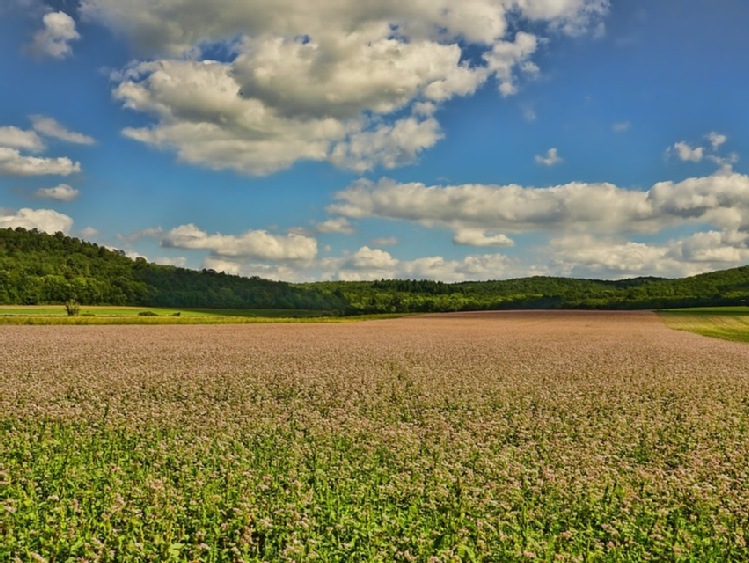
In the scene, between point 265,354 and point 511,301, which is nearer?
point 265,354

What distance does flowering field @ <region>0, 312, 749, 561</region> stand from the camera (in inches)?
269

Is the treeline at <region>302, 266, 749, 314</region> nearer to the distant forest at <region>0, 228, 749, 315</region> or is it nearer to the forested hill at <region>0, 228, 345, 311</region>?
the distant forest at <region>0, 228, 749, 315</region>

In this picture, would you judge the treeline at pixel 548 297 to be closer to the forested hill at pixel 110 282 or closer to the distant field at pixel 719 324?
the forested hill at pixel 110 282

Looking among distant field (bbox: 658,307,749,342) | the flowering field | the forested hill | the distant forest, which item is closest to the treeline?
the distant forest

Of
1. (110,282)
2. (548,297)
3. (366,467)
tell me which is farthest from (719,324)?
(110,282)

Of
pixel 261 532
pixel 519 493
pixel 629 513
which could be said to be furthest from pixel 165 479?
pixel 629 513

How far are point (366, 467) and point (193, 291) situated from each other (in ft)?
342

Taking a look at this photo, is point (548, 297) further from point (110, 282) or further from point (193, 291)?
point (110, 282)

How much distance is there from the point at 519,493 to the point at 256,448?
4.82 meters

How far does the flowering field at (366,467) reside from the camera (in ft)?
22.4

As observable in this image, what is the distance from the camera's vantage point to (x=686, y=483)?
9094 mm

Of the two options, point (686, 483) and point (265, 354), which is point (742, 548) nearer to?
point (686, 483)

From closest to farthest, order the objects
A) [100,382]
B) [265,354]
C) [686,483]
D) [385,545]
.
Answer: [385,545] → [686,483] → [100,382] → [265,354]

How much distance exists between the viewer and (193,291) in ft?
354
